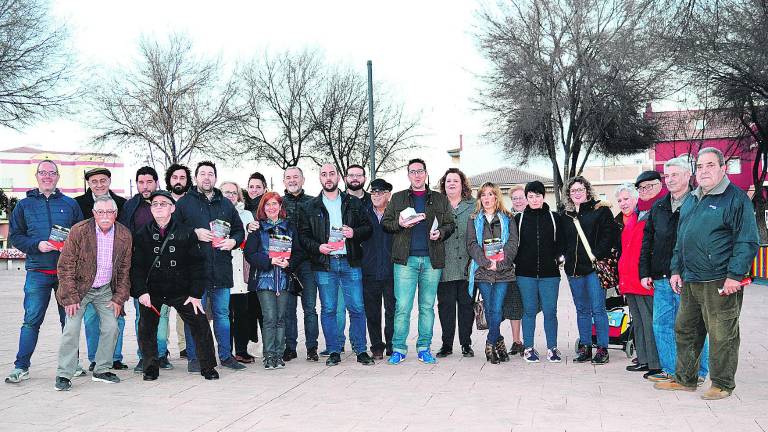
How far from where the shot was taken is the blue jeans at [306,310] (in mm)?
8219

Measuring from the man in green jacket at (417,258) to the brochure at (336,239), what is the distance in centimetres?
47

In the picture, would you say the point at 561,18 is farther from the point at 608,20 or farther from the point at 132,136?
the point at 132,136

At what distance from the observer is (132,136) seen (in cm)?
3134

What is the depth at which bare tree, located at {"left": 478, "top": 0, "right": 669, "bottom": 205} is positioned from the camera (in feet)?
85.0

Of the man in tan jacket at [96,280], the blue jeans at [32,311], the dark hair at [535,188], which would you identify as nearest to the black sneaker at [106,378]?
the man in tan jacket at [96,280]

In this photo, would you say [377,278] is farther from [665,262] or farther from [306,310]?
[665,262]

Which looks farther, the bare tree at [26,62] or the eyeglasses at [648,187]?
the bare tree at [26,62]

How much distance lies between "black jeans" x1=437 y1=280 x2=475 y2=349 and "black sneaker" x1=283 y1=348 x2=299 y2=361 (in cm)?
165

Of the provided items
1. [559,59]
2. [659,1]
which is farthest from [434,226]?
[559,59]

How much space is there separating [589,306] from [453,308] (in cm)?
144

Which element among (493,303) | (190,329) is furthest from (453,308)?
(190,329)

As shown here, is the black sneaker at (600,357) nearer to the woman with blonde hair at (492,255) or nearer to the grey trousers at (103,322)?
the woman with blonde hair at (492,255)

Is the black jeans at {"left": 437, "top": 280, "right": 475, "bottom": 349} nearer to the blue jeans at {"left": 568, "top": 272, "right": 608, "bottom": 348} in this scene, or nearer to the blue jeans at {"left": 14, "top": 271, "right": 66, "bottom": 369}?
the blue jeans at {"left": 568, "top": 272, "right": 608, "bottom": 348}

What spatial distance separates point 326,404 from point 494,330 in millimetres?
2503
